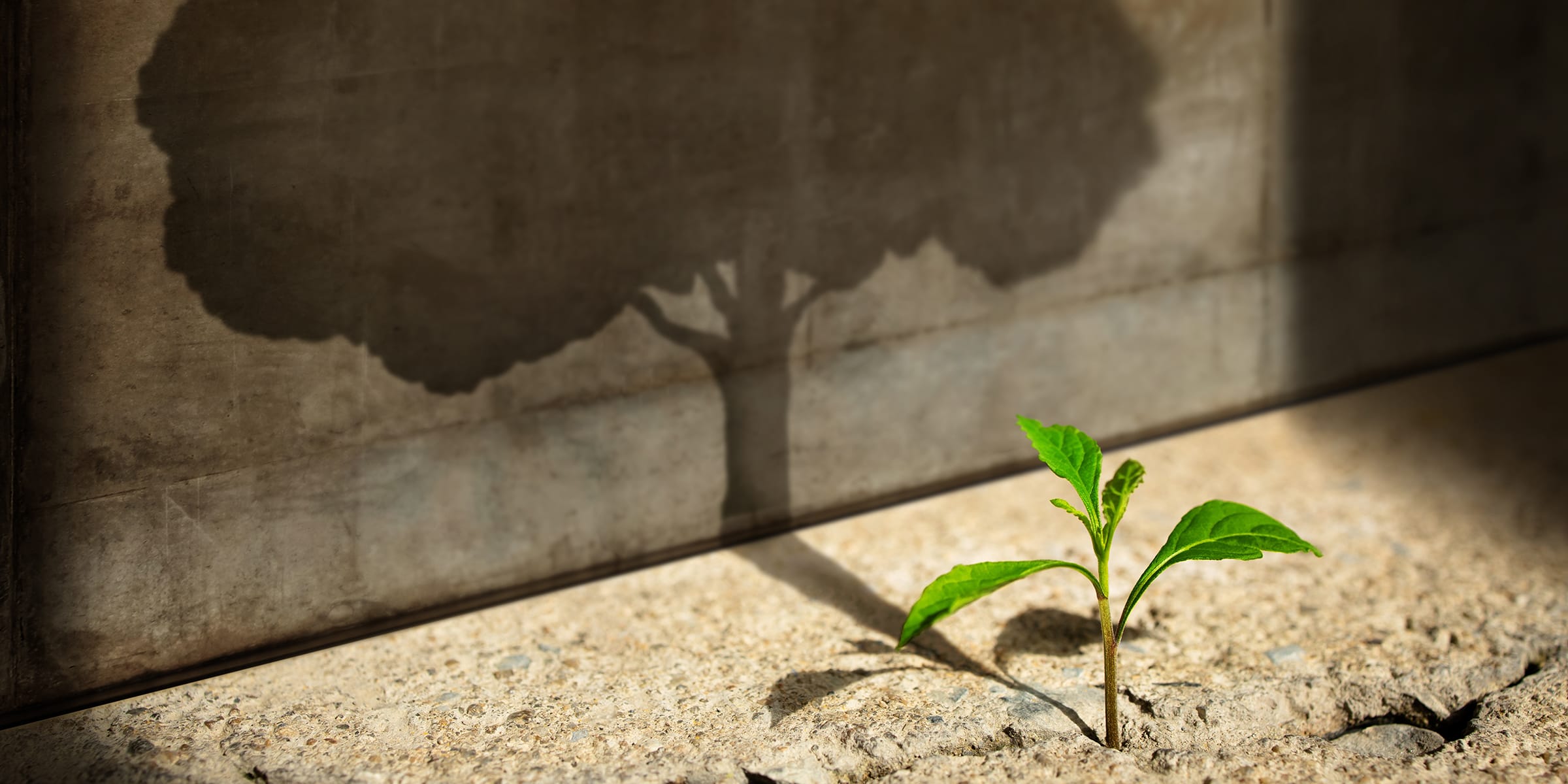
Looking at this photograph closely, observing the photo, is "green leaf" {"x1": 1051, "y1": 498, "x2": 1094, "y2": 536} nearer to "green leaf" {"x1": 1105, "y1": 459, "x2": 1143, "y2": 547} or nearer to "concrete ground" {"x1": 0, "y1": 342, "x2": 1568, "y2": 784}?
"green leaf" {"x1": 1105, "y1": 459, "x2": 1143, "y2": 547}

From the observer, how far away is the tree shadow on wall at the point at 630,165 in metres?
2.73

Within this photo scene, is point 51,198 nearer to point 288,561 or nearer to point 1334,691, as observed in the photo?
point 288,561

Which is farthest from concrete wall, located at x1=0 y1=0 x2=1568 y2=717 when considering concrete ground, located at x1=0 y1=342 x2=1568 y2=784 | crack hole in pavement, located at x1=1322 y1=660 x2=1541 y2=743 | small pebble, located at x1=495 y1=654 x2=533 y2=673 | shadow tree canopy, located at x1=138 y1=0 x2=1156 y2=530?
crack hole in pavement, located at x1=1322 y1=660 x2=1541 y2=743

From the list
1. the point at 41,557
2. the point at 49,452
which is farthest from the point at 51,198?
the point at 41,557

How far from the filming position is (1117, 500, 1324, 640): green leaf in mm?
2451

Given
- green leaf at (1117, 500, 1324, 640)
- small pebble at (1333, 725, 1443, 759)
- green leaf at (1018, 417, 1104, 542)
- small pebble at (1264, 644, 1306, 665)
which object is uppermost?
green leaf at (1018, 417, 1104, 542)

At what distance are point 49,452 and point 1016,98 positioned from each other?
2.49m

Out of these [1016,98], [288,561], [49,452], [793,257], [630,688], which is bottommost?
[630,688]

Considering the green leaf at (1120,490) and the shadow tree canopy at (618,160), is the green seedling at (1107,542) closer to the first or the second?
the green leaf at (1120,490)

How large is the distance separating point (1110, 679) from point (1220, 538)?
0.36 meters

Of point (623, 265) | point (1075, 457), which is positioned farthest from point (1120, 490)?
point (623, 265)

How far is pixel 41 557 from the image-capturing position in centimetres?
267

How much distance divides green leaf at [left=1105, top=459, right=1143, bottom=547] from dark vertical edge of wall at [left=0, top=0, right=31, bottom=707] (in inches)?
84.9

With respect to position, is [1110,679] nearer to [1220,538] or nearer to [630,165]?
[1220,538]
